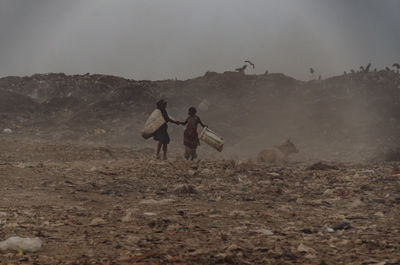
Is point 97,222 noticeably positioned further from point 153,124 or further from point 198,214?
point 153,124

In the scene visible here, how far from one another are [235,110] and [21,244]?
20.4 meters

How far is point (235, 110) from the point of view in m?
23.4

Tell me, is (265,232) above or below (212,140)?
below

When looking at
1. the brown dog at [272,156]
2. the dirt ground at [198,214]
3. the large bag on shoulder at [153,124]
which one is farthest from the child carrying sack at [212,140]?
the brown dog at [272,156]

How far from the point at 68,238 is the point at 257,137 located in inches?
634

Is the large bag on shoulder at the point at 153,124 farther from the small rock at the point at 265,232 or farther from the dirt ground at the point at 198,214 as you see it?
the small rock at the point at 265,232

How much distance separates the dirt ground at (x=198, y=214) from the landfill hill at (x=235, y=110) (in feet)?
25.1

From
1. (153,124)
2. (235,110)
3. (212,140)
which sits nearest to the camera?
(212,140)

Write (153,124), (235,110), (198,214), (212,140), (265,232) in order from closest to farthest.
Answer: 1. (265,232)
2. (198,214)
3. (212,140)
4. (153,124)
5. (235,110)

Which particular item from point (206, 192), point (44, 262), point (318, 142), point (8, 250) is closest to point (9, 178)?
point (206, 192)

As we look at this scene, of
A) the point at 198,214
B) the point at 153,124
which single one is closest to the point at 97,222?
the point at 198,214

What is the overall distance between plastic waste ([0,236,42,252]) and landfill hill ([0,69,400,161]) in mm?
11911

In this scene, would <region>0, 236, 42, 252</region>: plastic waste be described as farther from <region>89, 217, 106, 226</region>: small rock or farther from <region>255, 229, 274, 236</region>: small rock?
<region>255, 229, 274, 236</region>: small rock

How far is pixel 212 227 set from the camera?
165 inches
